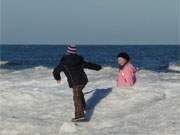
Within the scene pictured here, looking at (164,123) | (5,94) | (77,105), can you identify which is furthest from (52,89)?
(164,123)

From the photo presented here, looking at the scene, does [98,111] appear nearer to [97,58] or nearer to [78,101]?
[78,101]

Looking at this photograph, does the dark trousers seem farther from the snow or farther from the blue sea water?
the blue sea water

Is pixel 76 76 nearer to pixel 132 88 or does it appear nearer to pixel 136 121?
pixel 136 121

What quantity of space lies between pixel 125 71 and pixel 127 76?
24 centimetres

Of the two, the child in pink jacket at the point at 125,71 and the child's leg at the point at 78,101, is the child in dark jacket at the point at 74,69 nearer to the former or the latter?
the child's leg at the point at 78,101

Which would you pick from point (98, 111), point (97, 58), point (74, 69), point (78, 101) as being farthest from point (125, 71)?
point (97, 58)

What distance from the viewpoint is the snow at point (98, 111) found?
15.1 metres

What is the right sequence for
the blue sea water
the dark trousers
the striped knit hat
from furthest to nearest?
1. the blue sea water
2. the dark trousers
3. the striped knit hat

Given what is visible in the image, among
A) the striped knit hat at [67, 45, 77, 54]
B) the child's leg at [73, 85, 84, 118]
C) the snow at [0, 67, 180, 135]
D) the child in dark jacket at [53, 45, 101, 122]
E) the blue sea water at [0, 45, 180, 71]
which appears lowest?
the blue sea water at [0, 45, 180, 71]

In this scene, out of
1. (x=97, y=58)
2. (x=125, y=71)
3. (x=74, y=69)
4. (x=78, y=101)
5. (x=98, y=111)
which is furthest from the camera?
(x=97, y=58)

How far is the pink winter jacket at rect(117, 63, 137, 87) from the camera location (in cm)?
1889

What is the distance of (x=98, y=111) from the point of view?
17.2 metres

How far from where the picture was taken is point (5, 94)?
1864 centimetres

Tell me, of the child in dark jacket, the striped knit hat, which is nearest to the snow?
the child in dark jacket
